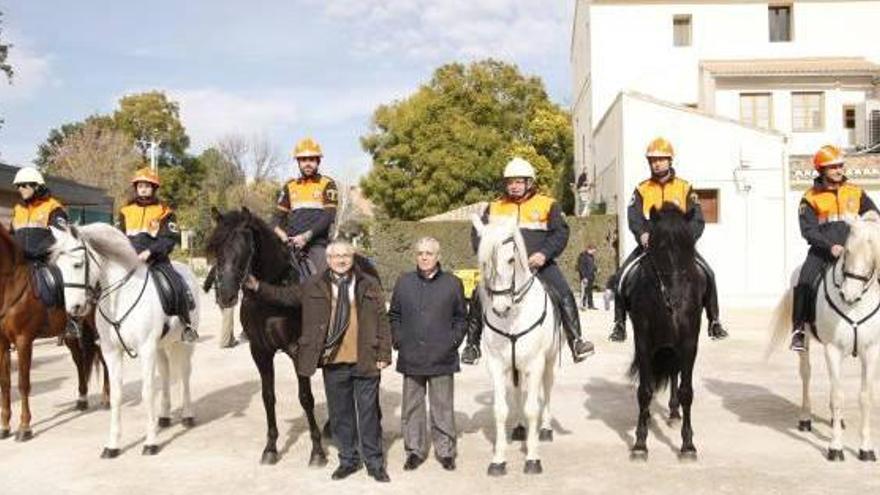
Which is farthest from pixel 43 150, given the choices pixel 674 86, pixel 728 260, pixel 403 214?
pixel 728 260

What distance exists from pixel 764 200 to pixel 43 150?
69473 millimetres

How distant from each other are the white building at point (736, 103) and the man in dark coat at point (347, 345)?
19.9 m

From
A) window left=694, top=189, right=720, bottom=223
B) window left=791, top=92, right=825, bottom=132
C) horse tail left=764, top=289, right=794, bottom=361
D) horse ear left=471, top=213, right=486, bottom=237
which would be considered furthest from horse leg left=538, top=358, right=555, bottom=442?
window left=791, top=92, right=825, bottom=132

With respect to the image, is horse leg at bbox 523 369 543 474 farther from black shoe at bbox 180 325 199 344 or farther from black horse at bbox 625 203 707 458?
black shoe at bbox 180 325 199 344

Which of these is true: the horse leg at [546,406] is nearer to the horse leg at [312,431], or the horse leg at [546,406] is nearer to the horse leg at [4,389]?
the horse leg at [312,431]

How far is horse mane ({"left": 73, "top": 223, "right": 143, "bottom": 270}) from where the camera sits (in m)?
7.40

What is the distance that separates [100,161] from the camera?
2115 inches

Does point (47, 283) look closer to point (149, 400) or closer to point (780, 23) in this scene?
point (149, 400)

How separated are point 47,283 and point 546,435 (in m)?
5.50

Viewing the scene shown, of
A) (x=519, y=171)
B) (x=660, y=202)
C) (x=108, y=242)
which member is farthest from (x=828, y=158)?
(x=108, y=242)

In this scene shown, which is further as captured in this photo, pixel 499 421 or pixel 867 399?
pixel 867 399

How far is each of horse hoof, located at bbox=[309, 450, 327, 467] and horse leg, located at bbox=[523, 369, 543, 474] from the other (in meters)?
1.75

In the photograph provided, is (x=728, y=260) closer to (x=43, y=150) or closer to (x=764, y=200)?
(x=764, y=200)

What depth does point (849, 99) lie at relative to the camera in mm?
30531
